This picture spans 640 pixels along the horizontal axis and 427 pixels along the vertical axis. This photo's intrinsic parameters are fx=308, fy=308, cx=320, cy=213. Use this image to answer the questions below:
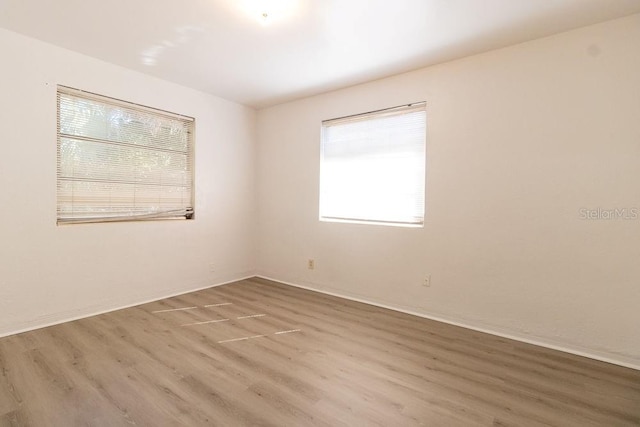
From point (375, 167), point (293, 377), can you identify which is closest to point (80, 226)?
point (293, 377)

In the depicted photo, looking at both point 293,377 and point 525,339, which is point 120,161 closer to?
point 293,377

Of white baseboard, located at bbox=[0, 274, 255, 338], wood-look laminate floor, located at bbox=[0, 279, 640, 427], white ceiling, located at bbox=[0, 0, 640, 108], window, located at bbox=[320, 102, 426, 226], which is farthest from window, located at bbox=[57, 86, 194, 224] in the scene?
window, located at bbox=[320, 102, 426, 226]

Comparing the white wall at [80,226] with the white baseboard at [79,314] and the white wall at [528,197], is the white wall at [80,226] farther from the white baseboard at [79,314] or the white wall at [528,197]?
the white wall at [528,197]

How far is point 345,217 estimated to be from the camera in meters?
3.94

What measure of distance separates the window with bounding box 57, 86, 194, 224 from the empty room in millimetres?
23

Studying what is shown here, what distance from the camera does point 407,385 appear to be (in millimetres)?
1990

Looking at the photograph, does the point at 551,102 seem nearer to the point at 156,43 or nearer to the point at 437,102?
the point at 437,102

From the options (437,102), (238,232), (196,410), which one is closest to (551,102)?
(437,102)

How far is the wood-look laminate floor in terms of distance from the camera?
66.9 inches

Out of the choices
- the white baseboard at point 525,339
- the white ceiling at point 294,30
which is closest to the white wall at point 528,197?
the white baseboard at point 525,339

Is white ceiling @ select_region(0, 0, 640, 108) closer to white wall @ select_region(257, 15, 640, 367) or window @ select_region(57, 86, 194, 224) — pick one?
white wall @ select_region(257, 15, 640, 367)

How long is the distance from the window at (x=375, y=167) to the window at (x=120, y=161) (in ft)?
6.01

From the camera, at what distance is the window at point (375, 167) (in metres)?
3.35

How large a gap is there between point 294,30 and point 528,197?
2434mm
